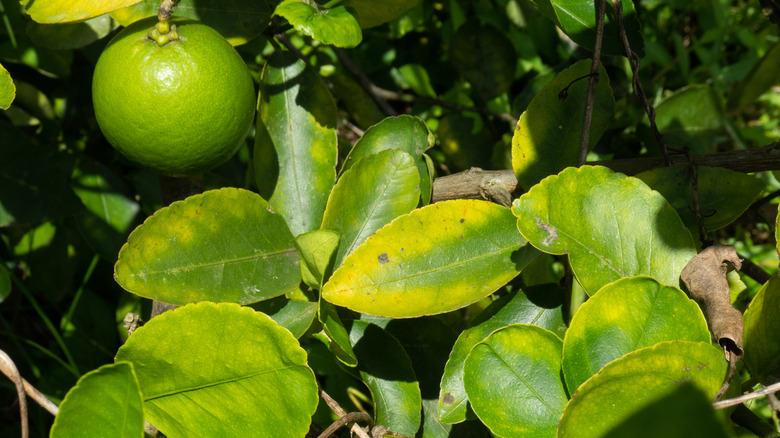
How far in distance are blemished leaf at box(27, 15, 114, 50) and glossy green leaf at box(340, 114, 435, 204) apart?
1.97ft

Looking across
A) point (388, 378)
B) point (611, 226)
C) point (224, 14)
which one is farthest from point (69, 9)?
point (611, 226)

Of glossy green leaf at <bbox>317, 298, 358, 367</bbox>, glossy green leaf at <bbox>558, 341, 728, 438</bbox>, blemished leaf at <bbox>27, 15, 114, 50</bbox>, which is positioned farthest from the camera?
blemished leaf at <bbox>27, 15, 114, 50</bbox>

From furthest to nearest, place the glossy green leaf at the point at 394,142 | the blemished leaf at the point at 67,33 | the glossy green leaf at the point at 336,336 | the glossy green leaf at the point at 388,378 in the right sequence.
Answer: the blemished leaf at the point at 67,33 → the glossy green leaf at the point at 394,142 → the glossy green leaf at the point at 388,378 → the glossy green leaf at the point at 336,336

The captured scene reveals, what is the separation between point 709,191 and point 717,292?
23 centimetres

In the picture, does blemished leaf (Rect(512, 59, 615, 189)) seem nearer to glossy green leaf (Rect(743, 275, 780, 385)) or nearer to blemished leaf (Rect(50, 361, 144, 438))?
glossy green leaf (Rect(743, 275, 780, 385))

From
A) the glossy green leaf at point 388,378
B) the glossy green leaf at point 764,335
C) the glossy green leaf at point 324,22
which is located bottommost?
the glossy green leaf at point 388,378

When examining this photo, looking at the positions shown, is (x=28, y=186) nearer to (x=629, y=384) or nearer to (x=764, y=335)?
(x=629, y=384)

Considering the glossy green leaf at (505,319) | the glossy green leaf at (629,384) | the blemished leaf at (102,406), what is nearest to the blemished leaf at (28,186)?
the blemished leaf at (102,406)

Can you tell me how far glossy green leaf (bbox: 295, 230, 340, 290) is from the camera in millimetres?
881

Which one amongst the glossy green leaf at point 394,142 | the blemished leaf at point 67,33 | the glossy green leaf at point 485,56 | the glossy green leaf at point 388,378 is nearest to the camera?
the glossy green leaf at point 388,378

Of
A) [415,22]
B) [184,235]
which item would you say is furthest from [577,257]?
[415,22]

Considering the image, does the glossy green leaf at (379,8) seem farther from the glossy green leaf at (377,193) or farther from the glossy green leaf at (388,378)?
the glossy green leaf at (388,378)

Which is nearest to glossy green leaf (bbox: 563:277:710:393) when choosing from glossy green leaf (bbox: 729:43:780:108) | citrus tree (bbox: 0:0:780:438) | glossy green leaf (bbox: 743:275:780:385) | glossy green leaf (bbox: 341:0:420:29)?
citrus tree (bbox: 0:0:780:438)

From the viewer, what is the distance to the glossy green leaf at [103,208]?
1.42 meters
